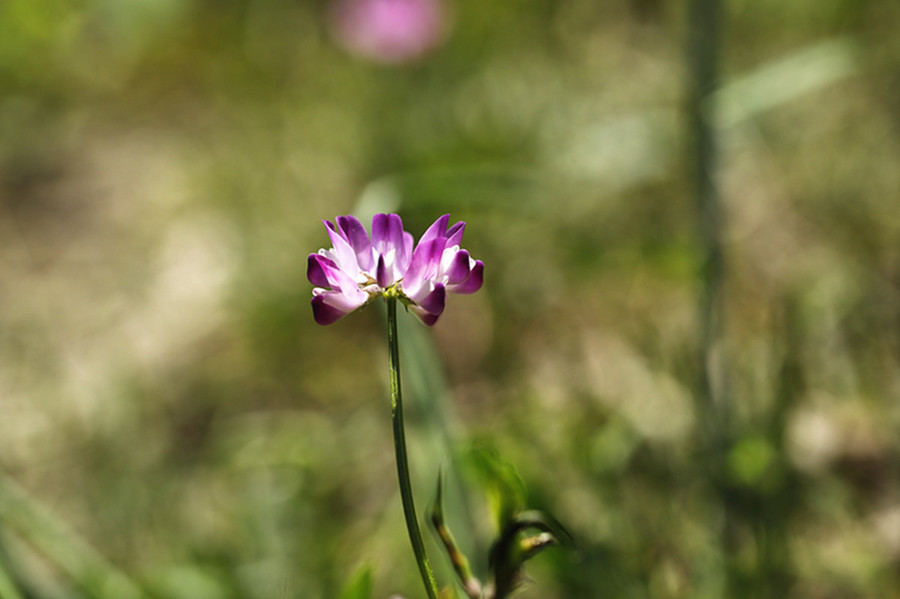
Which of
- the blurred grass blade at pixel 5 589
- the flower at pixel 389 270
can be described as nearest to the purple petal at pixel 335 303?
the flower at pixel 389 270

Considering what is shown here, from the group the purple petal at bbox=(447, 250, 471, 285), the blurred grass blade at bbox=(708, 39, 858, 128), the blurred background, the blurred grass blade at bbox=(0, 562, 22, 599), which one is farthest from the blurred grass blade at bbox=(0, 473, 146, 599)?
the blurred grass blade at bbox=(708, 39, 858, 128)

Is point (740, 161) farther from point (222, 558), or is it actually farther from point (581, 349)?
point (222, 558)

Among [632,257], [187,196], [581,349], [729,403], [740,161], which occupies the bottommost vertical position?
[729,403]

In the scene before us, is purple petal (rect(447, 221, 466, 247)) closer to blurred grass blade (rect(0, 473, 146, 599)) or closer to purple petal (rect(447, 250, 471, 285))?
purple petal (rect(447, 250, 471, 285))

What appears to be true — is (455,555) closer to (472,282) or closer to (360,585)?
(360,585)

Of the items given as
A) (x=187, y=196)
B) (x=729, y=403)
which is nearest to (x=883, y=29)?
(x=729, y=403)

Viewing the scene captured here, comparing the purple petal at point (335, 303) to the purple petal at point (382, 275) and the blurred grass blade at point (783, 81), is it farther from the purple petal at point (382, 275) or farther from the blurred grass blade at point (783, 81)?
the blurred grass blade at point (783, 81)

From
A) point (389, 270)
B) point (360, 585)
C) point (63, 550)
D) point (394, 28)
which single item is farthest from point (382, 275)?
point (394, 28)
